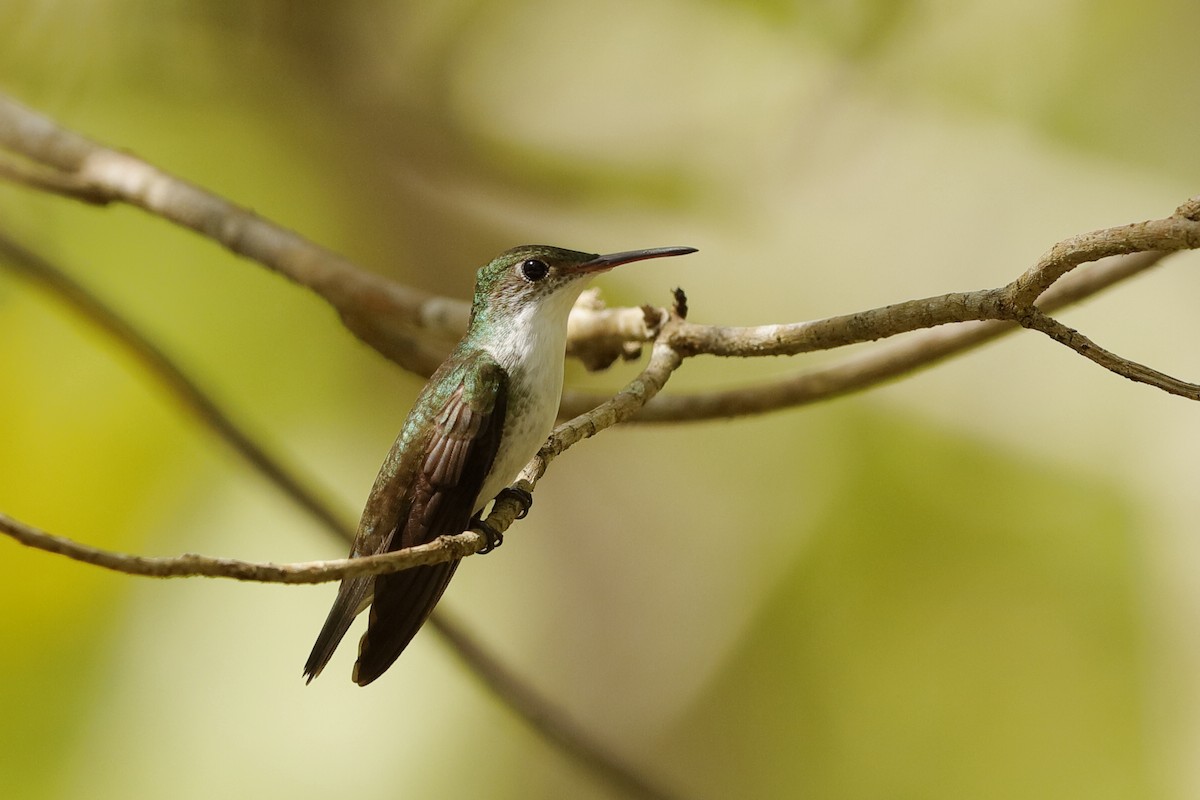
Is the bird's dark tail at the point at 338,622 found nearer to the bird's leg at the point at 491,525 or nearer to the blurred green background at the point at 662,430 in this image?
the bird's leg at the point at 491,525

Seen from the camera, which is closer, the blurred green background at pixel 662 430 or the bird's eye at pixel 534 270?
the bird's eye at pixel 534 270

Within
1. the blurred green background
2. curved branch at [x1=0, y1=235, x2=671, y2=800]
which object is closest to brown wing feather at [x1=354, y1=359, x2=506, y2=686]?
curved branch at [x1=0, y1=235, x2=671, y2=800]

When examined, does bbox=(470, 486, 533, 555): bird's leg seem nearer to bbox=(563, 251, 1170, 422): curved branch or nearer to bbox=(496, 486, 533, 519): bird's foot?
bbox=(496, 486, 533, 519): bird's foot

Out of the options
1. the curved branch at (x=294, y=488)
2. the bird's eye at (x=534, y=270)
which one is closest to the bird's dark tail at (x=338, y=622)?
the bird's eye at (x=534, y=270)

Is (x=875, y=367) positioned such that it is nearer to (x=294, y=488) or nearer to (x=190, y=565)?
(x=190, y=565)

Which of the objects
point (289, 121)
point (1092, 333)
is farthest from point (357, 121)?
point (1092, 333)

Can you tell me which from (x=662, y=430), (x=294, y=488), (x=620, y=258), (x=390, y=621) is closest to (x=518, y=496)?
(x=390, y=621)
